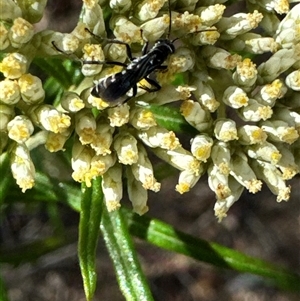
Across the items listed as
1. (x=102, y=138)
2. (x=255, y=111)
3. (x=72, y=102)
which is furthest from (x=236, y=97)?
(x=72, y=102)

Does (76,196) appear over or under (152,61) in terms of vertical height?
under

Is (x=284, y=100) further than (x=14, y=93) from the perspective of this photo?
Yes

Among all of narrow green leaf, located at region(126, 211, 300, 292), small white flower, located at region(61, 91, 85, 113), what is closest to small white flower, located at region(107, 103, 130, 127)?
small white flower, located at region(61, 91, 85, 113)

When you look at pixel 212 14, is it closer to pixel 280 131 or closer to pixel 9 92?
pixel 280 131

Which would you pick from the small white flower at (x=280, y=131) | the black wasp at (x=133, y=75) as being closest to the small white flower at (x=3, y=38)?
the black wasp at (x=133, y=75)

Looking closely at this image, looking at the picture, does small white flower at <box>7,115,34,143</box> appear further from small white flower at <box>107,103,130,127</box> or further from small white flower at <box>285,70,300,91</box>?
small white flower at <box>285,70,300,91</box>

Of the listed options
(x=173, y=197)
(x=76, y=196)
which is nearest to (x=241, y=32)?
(x=76, y=196)

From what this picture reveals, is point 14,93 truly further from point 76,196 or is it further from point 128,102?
point 76,196
